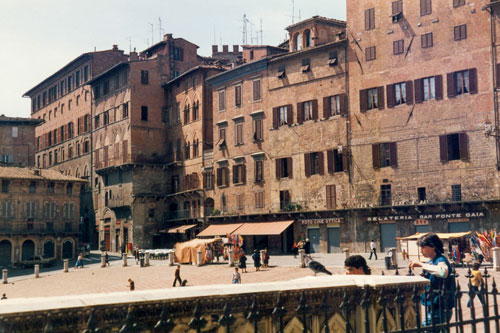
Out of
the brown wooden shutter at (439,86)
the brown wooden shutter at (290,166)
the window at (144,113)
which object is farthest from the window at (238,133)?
the brown wooden shutter at (439,86)

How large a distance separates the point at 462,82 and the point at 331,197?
12521mm

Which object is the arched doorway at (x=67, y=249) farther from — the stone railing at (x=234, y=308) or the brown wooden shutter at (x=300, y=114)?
the stone railing at (x=234, y=308)

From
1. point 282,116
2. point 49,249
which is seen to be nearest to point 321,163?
point 282,116

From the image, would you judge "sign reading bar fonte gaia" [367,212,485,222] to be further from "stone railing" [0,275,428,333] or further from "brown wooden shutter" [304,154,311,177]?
"stone railing" [0,275,428,333]

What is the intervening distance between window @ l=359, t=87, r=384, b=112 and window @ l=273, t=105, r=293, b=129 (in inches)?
266

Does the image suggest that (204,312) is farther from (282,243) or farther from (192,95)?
(192,95)

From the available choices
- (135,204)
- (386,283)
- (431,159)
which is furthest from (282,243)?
(386,283)

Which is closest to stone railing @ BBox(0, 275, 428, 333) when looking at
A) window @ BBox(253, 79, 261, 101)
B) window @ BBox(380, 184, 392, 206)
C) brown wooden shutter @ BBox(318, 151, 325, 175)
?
window @ BBox(380, 184, 392, 206)

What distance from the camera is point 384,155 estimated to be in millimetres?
43344

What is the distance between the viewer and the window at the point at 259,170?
169 ft

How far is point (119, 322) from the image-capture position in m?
5.01

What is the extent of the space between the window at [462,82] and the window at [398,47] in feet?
13.6

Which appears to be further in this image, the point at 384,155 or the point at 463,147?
the point at 384,155

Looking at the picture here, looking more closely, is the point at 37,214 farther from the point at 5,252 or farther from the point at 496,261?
the point at 496,261
